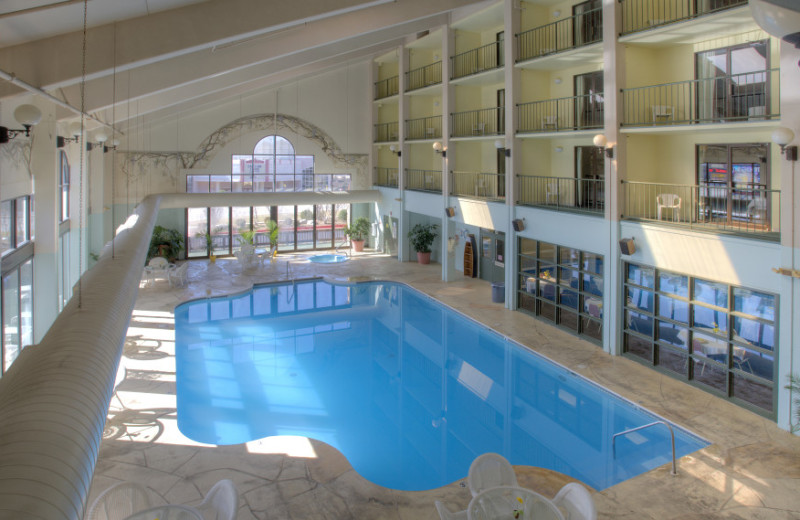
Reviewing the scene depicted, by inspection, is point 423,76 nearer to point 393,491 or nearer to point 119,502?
point 393,491

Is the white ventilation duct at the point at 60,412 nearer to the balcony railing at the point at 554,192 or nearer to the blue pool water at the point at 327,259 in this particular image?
the balcony railing at the point at 554,192

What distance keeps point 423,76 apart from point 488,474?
797 inches

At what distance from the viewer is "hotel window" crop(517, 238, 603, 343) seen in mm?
14344

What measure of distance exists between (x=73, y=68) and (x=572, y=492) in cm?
840

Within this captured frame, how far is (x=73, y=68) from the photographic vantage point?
7.90m

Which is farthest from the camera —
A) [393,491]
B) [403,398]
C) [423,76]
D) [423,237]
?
[423,237]

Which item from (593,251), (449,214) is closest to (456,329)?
(593,251)

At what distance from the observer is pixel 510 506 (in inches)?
237

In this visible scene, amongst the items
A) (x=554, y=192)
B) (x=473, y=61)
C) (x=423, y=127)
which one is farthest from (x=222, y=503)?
(x=423, y=127)

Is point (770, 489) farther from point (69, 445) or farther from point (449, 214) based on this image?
point (449, 214)

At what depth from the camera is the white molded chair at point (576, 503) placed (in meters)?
5.90

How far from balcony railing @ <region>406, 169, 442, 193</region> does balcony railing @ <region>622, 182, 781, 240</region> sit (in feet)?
38.1

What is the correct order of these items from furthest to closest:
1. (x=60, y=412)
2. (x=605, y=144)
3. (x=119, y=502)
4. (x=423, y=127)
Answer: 1. (x=423, y=127)
2. (x=605, y=144)
3. (x=119, y=502)
4. (x=60, y=412)

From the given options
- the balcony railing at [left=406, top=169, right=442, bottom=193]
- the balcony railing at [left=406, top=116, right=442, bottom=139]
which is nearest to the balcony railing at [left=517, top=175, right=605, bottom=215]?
the balcony railing at [left=406, top=169, right=442, bottom=193]
